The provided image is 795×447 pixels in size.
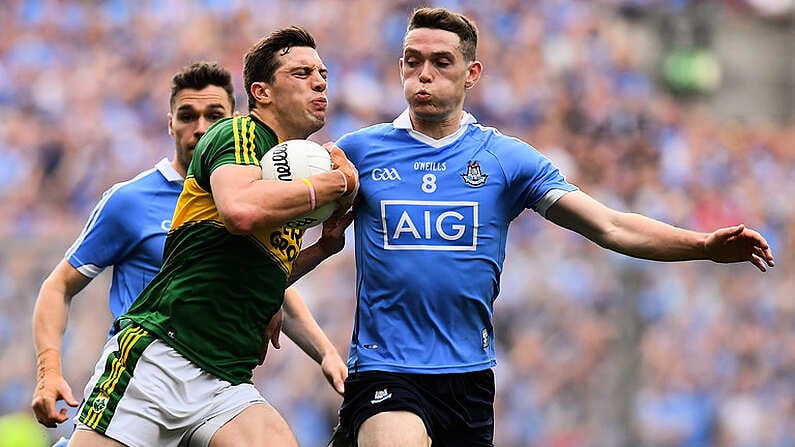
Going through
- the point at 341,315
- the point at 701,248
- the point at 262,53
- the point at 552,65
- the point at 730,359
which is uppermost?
the point at 262,53

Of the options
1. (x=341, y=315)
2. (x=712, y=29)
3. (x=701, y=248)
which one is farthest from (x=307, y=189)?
(x=712, y=29)

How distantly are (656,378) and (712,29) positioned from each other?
7133 mm

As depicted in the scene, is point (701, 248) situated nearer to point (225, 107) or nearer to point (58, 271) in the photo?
point (225, 107)

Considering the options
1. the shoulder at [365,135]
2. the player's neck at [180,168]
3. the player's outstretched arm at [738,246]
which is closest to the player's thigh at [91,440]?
the shoulder at [365,135]

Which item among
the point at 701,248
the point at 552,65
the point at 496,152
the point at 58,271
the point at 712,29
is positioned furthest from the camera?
the point at 712,29

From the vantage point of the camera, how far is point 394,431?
533 cm

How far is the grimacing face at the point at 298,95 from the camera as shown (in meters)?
5.46

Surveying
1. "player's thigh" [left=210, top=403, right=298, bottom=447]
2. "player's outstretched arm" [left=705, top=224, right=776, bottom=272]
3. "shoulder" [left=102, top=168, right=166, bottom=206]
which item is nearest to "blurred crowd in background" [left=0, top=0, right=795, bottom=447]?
"shoulder" [left=102, top=168, right=166, bottom=206]

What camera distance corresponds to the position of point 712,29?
1812cm

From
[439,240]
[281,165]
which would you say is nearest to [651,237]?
[439,240]

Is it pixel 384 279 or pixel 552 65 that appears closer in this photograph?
pixel 384 279

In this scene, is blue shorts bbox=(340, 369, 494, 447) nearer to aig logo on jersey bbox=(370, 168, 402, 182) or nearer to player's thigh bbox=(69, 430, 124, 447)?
aig logo on jersey bbox=(370, 168, 402, 182)

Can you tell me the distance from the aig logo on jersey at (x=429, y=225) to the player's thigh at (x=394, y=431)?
0.69 meters

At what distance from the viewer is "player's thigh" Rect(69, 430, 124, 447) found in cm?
508
